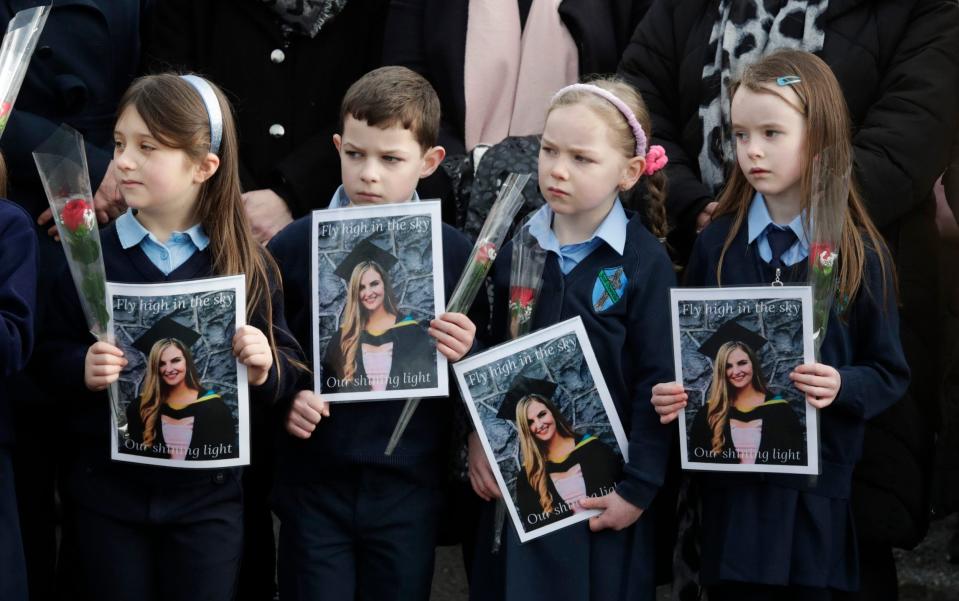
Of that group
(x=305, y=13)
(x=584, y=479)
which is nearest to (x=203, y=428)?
(x=584, y=479)

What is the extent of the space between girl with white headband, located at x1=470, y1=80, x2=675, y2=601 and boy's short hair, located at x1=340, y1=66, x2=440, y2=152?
0.36 metres

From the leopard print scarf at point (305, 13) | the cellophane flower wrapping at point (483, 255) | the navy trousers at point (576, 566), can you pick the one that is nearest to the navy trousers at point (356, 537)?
the cellophane flower wrapping at point (483, 255)

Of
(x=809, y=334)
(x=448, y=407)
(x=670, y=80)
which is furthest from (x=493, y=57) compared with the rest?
(x=809, y=334)

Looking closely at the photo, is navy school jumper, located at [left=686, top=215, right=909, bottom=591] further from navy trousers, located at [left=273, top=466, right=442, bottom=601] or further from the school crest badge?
navy trousers, located at [left=273, top=466, right=442, bottom=601]

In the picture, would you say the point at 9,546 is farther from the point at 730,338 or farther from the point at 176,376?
the point at 730,338

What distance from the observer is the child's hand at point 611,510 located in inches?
146

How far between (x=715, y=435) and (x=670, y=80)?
51.8 inches

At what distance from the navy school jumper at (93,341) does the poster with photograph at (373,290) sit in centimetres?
14

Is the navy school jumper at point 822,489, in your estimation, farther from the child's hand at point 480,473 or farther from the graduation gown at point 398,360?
the graduation gown at point 398,360

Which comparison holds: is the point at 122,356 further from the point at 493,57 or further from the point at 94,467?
the point at 493,57

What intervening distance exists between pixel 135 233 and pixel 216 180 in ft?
0.90

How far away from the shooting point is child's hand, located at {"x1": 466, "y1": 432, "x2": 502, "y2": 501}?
381 centimetres

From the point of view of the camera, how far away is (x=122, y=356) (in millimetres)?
3529

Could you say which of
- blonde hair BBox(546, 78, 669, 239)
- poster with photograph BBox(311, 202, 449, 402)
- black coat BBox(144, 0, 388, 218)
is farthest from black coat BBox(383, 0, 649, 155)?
poster with photograph BBox(311, 202, 449, 402)
